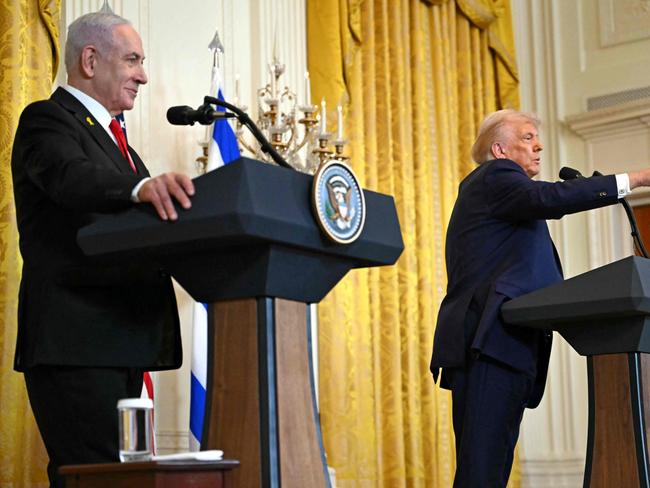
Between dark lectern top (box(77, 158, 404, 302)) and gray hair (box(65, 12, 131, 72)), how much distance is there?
0.71m

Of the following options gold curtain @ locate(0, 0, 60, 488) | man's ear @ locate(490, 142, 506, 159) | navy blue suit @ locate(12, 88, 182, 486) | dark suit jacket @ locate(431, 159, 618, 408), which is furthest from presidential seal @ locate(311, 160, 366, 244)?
gold curtain @ locate(0, 0, 60, 488)

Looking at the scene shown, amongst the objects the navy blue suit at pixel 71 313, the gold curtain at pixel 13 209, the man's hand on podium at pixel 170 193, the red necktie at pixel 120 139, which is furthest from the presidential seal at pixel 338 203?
the gold curtain at pixel 13 209

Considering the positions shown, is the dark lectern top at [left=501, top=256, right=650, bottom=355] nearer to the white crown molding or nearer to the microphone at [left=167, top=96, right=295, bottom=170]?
the microphone at [left=167, top=96, right=295, bottom=170]

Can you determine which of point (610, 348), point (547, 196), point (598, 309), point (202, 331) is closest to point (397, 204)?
point (202, 331)

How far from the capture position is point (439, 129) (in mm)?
7277

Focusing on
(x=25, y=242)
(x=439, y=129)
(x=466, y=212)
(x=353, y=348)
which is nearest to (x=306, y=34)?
(x=439, y=129)

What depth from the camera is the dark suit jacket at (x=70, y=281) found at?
234cm

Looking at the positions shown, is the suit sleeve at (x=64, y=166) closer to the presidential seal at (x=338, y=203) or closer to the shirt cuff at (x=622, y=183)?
the presidential seal at (x=338, y=203)

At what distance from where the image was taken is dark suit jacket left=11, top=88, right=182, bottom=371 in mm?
2344

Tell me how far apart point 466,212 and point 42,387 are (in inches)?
68.6

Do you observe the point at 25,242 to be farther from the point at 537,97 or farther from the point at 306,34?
the point at 537,97

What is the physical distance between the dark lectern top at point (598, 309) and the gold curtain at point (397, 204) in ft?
9.40

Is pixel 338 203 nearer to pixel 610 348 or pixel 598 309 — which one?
pixel 598 309

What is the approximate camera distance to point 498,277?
349 cm
